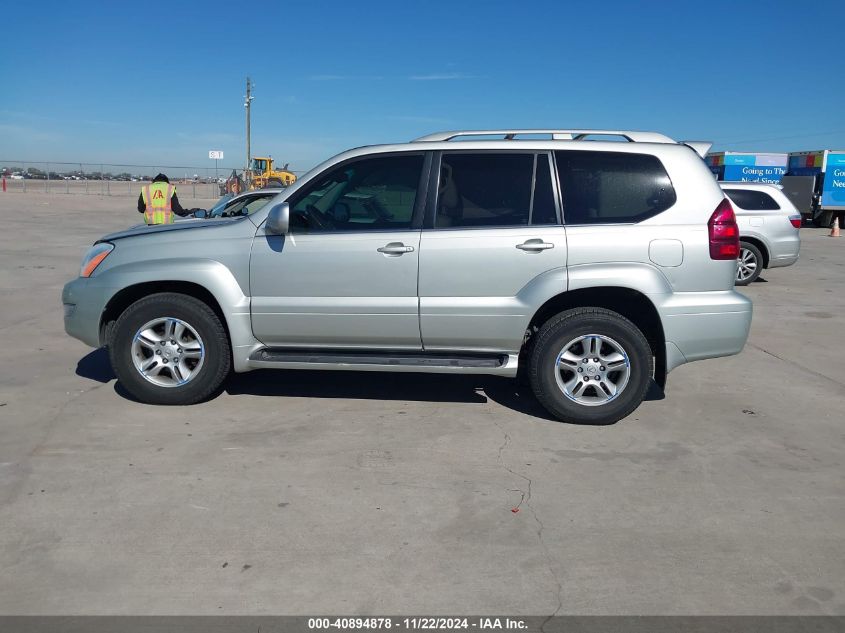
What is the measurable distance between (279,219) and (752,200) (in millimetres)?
10439

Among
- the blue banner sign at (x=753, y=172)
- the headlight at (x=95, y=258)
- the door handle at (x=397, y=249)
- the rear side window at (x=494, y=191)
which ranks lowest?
the headlight at (x=95, y=258)

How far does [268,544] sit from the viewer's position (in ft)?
12.2

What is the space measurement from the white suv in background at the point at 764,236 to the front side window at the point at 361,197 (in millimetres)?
9100

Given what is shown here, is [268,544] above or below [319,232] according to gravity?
below

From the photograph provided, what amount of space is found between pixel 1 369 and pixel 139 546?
385 centimetres

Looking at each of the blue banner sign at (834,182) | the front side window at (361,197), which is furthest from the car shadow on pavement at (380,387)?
the blue banner sign at (834,182)

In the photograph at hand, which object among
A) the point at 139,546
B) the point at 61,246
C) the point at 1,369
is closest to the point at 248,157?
the point at 61,246

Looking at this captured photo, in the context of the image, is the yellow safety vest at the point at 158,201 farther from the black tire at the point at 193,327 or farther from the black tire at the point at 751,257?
the black tire at the point at 751,257

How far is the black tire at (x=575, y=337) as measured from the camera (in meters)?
5.30

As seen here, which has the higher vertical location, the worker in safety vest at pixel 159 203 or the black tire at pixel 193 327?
the worker in safety vest at pixel 159 203

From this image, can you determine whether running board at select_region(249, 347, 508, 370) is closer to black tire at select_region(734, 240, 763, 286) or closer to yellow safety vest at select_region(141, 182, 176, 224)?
yellow safety vest at select_region(141, 182, 176, 224)

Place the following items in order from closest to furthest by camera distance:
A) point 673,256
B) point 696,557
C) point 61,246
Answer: point 696,557 < point 673,256 < point 61,246

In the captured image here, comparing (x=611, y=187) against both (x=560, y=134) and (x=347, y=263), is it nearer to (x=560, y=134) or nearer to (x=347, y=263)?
(x=560, y=134)

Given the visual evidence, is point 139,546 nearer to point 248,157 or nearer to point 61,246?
point 61,246
